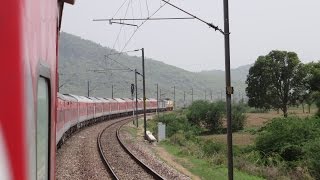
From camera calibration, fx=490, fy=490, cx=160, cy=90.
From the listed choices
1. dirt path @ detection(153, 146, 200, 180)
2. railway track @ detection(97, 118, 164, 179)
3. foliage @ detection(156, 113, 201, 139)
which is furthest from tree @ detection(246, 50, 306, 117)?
railway track @ detection(97, 118, 164, 179)

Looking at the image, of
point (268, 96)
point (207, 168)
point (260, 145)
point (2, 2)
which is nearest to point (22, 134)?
point (2, 2)

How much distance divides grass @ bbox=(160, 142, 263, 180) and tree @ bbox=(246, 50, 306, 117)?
4272cm

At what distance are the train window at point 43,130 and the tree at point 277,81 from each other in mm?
64299

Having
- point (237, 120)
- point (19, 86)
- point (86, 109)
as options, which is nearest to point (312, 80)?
point (237, 120)

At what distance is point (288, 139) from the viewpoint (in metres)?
27.1

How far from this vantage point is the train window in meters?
2.34

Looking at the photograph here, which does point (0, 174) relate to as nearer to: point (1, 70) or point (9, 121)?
point (9, 121)

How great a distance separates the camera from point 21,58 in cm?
178

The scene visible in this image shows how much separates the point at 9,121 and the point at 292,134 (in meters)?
26.9

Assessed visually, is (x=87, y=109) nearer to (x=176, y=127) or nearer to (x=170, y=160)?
(x=176, y=127)

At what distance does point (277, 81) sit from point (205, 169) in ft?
162

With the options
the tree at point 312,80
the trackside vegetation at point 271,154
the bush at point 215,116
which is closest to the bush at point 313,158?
the trackside vegetation at point 271,154

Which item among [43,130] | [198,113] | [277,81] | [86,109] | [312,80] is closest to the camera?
[43,130]

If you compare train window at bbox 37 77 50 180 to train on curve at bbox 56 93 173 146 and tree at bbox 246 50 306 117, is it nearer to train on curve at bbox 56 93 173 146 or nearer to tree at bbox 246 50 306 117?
train on curve at bbox 56 93 173 146
